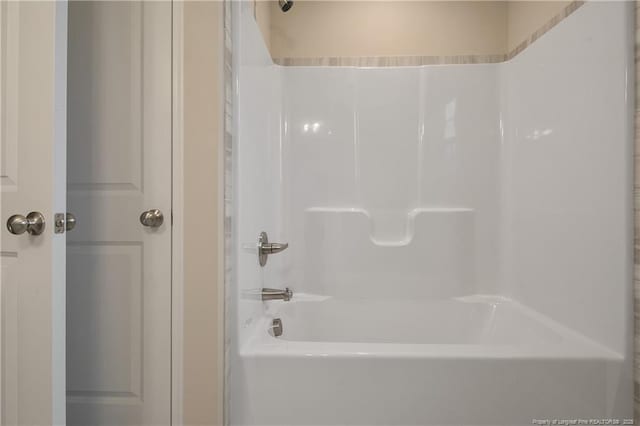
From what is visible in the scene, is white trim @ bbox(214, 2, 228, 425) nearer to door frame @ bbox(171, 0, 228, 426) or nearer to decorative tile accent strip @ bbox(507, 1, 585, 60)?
door frame @ bbox(171, 0, 228, 426)

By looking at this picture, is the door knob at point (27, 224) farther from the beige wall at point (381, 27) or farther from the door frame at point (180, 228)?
the beige wall at point (381, 27)

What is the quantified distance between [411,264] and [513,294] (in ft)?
1.73

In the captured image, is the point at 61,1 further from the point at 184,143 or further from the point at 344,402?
the point at 344,402

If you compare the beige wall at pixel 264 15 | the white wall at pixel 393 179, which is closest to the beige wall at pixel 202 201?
the beige wall at pixel 264 15

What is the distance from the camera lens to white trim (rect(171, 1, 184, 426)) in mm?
1239

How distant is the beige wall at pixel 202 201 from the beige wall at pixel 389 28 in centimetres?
108

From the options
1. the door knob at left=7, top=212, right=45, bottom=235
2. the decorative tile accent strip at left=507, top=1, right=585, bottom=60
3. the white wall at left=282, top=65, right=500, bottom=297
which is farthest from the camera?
the white wall at left=282, top=65, right=500, bottom=297

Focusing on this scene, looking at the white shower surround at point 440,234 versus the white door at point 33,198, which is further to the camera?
the white shower surround at point 440,234

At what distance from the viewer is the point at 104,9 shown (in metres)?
1.31

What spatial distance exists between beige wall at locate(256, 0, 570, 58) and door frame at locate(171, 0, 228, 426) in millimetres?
1062

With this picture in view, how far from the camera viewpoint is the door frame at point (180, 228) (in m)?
1.23

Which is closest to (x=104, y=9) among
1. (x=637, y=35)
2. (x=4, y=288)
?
(x=4, y=288)

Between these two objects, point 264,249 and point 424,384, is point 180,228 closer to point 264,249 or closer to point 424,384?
point 264,249

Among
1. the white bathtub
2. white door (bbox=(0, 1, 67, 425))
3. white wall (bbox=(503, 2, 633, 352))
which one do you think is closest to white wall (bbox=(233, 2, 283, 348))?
the white bathtub
